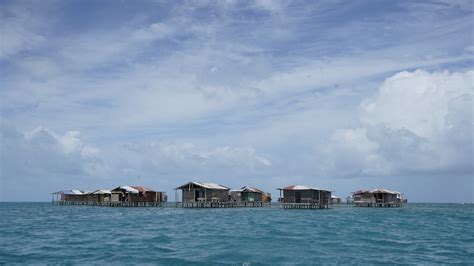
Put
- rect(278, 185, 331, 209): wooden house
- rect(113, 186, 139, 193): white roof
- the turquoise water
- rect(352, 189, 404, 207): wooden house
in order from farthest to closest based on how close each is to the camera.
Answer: rect(352, 189, 404, 207): wooden house < rect(113, 186, 139, 193): white roof < rect(278, 185, 331, 209): wooden house < the turquoise water

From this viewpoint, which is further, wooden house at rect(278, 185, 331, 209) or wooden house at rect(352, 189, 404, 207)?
wooden house at rect(352, 189, 404, 207)

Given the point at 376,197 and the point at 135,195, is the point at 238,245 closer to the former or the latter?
the point at 135,195

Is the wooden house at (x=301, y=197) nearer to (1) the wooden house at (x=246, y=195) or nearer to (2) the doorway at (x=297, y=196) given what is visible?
(2) the doorway at (x=297, y=196)

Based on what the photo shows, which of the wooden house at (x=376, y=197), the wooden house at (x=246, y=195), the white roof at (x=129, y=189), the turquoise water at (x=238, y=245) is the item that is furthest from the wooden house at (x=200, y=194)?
the turquoise water at (x=238, y=245)

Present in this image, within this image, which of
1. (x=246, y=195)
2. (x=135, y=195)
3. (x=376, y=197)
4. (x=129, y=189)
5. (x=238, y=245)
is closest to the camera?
(x=238, y=245)

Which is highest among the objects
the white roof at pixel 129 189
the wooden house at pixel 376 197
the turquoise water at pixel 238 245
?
the white roof at pixel 129 189

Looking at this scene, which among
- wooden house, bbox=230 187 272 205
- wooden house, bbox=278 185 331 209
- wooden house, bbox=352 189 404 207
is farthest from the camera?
wooden house, bbox=230 187 272 205

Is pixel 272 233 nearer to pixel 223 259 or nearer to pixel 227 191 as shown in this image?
pixel 223 259

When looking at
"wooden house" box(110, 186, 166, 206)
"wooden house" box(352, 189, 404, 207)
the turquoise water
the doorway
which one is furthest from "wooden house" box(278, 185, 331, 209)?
the turquoise water

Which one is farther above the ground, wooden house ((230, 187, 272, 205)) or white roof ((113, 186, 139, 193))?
white roof ((113, 186, 139, 193))

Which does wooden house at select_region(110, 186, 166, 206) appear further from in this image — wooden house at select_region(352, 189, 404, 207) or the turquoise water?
the turquoise water

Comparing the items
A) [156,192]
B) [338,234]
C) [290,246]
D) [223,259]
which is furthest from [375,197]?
[223,259]

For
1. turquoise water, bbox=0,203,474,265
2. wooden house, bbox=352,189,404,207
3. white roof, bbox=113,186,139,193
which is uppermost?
white roof, bbox=113,186,139,193

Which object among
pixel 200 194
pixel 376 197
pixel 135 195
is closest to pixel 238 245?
pixel 200 194
